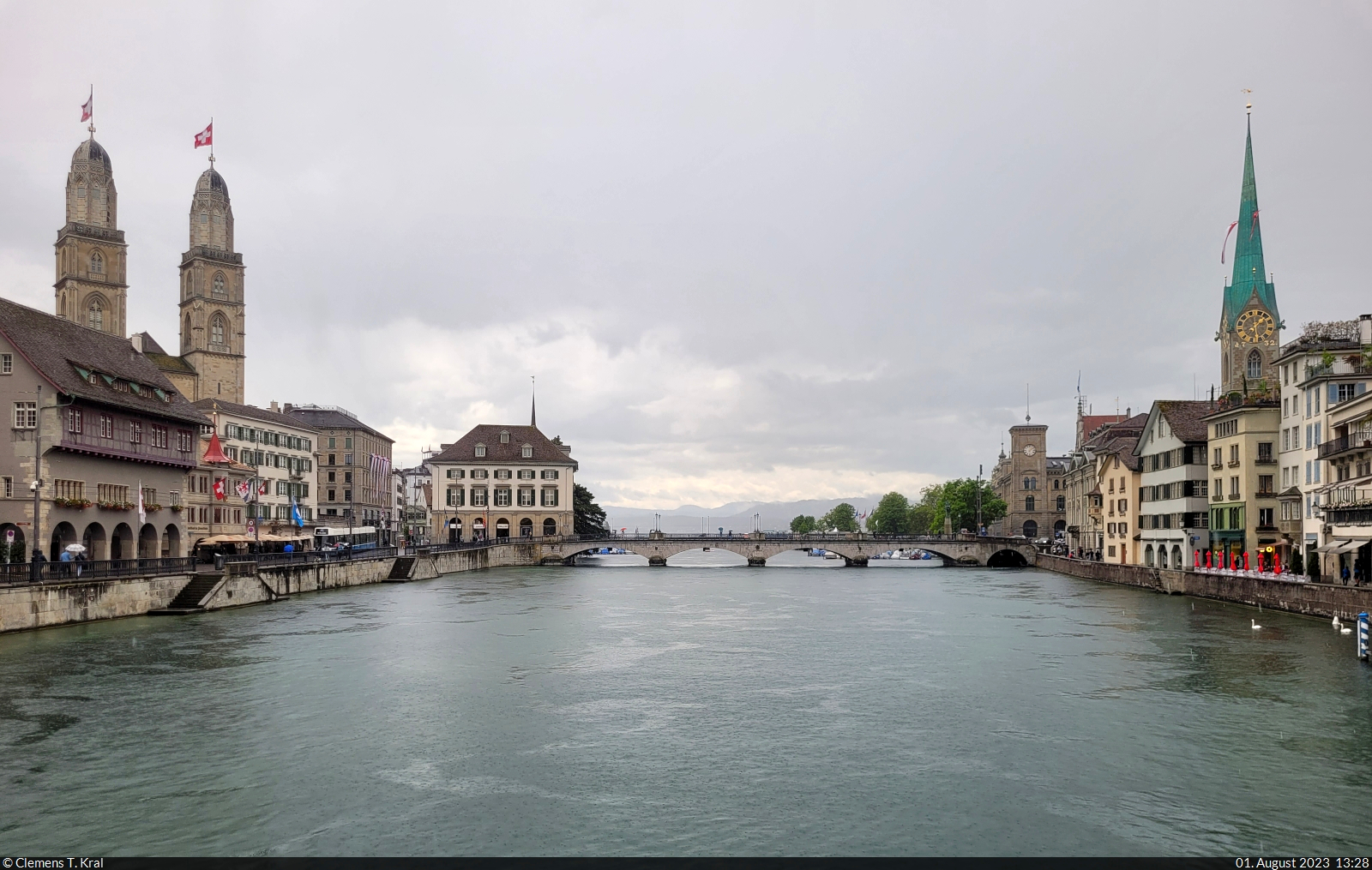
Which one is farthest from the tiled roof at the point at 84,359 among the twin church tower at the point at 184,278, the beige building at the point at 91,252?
the beige building at the point at 91,252

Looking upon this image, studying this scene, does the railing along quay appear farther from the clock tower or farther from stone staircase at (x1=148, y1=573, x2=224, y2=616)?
the clock tower

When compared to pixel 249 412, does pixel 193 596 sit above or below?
below

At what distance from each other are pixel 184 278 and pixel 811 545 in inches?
3117

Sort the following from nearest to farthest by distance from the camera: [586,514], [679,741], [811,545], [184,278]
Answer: [679,741] < [811,545] < [184,278] < [586,514]

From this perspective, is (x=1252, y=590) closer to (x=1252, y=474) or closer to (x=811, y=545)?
(x=1252, y=474)

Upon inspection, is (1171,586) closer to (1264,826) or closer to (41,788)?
(1264,826)

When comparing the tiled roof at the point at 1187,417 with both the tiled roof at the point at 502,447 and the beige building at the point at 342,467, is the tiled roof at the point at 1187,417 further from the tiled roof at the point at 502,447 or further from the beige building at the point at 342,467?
the beige building at the point at 342,467

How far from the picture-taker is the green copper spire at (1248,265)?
116 meters

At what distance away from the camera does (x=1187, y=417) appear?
71.9 metres

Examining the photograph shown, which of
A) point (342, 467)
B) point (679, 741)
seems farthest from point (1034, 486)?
point (679, 741)

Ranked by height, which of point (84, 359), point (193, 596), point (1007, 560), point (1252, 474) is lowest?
point (1007, 560)

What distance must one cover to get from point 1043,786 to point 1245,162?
118913 mm

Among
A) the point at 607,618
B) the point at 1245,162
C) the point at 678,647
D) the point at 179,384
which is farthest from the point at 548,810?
the point at 1245,162

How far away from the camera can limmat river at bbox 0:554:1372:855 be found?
17203 mm
